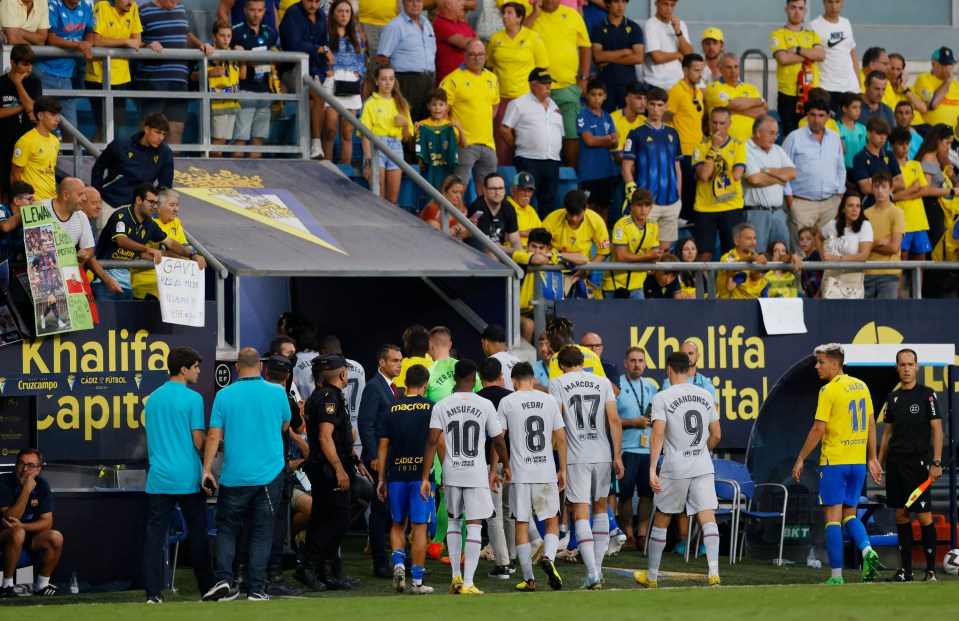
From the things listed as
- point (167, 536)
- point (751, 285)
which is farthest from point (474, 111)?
point (167, 536)

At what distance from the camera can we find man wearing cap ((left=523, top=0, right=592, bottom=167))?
1817 cm

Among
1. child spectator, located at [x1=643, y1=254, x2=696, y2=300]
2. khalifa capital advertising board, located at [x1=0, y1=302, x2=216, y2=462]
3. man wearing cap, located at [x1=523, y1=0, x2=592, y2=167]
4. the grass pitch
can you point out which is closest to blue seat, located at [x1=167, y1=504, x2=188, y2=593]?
the grass pitch

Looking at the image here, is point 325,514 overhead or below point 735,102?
below

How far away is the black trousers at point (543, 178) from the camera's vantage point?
56.9 feet

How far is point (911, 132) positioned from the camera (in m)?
19.0

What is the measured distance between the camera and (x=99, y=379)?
12945 mm

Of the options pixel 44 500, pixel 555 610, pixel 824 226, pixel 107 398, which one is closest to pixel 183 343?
pixel 107 398

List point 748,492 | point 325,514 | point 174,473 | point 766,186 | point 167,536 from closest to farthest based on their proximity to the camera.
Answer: point 174,473 → point 167,536 → point 325,514 → point 748,492 → point 766,186

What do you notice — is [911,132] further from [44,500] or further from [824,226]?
[44,500]

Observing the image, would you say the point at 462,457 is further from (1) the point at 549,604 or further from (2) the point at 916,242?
(2) the point at 916,242

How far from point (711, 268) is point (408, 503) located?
529 cm

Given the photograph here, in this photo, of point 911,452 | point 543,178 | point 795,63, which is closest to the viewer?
point 911,452

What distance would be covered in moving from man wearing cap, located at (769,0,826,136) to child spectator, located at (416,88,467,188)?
16.5ft

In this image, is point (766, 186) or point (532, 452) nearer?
point (532, 452)
